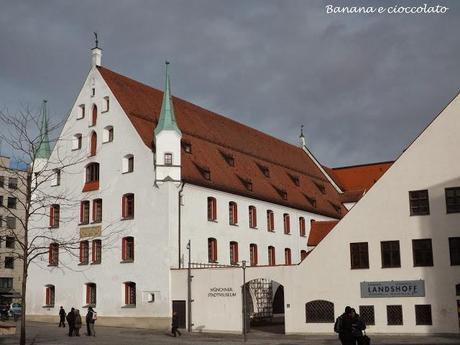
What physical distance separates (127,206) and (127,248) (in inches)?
115

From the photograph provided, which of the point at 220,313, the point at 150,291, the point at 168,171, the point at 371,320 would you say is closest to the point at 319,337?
the point at 371,320

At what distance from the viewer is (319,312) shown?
119 ft

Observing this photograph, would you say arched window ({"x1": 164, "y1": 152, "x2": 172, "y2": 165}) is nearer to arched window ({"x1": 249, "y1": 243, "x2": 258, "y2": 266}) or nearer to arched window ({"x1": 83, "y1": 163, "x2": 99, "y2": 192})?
arched window ({"x1": 83, "y1": 163, "x2": 99, "y2": 192})

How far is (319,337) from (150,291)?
12.5 meters

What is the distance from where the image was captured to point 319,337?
3391 centimetres

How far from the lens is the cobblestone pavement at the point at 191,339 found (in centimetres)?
2967

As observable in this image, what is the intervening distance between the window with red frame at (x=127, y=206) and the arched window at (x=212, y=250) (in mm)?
5947

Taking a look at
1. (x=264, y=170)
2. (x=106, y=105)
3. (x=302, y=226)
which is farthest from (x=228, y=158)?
(x=302, y=226)

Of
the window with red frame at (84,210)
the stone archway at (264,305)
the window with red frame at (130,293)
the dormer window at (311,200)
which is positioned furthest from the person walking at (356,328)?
the dormer window at (311,200)

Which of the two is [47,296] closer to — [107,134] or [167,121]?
[107,134]

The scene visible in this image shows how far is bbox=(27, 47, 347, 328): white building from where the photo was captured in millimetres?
Result: 42094

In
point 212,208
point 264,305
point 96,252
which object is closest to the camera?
point 96,252

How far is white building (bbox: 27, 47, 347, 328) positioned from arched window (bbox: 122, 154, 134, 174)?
100 millimetres

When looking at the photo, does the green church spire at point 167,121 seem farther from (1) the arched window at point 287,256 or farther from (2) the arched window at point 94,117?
(1) the arched window at point 287,256
